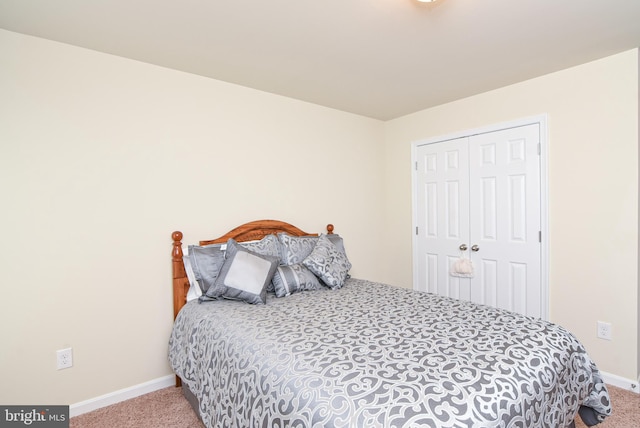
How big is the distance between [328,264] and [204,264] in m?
0.97

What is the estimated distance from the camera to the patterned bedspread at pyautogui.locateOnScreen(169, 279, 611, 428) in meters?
1.11

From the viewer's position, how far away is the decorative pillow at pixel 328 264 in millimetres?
2660

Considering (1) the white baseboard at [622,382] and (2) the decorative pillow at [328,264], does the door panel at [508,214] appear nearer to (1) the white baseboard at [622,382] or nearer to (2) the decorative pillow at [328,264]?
(1) the white baseboard at [622,382]

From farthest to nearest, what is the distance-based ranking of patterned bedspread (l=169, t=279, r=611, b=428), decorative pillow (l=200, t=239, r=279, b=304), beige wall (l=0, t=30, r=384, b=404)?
decorative pillow (l=200, t=239, r=279, b=304), beige wall (l=0, t=30, r=384, b=404), patterned bedspread (l=169, t=279, r=611, b=428)

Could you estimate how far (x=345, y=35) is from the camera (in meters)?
2.02

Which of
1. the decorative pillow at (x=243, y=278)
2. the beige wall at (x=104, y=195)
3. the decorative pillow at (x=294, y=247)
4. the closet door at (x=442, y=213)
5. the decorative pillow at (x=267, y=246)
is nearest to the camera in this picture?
the beige wall at (x=104, y=195)

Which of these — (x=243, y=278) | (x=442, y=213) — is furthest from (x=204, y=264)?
(x=442, y=213)

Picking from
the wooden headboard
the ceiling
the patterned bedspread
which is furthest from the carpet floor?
the ceiling

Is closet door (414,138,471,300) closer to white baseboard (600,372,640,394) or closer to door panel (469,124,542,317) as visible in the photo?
door panel (469,124,542,317)

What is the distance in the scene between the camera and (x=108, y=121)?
2.26 metres

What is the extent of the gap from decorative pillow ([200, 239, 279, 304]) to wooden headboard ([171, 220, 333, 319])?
258 millimetres

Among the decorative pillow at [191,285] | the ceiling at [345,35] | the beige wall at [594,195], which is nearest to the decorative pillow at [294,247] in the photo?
the decorative pillow at [191,285]

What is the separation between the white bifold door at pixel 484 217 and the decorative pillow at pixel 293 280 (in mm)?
1560

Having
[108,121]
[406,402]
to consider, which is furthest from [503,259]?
[108,121]
